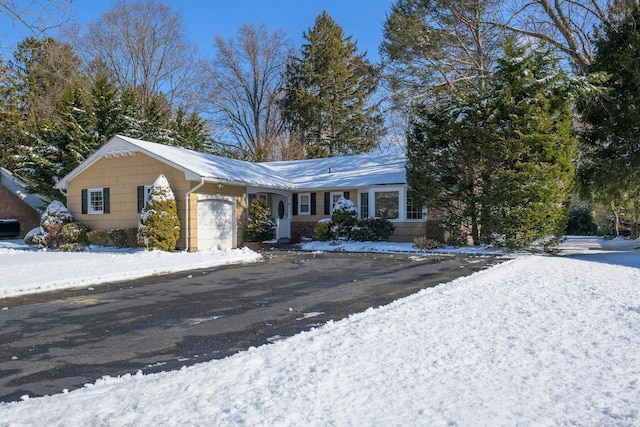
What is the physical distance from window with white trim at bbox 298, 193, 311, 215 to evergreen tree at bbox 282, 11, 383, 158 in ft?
50.0

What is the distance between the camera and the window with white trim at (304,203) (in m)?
22.3

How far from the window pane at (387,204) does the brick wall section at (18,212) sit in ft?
65.7

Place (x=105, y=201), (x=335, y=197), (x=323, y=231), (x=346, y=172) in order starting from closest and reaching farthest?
(x=105, y=201)
(x=323, y=231)
(x=335, y=197)
(x=346, y=172)

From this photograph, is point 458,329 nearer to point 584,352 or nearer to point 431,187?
point 584,352

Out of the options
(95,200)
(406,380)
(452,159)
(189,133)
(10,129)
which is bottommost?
(406,380)

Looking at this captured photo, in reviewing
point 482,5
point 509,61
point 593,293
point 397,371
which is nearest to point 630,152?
point 509,61

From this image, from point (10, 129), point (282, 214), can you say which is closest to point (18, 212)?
point (10, 129)

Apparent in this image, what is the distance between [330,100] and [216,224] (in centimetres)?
2140

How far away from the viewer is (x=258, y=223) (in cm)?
1967

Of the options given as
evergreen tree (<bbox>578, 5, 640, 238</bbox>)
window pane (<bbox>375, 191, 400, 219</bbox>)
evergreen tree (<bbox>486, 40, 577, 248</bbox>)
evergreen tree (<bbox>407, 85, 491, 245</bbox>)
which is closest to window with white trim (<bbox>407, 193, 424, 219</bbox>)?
window pane (<bbox>375, 191, 400, 219</bbox>)

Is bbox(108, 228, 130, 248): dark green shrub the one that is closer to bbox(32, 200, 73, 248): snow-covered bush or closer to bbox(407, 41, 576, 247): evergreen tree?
bbox(32, 200, 73, 248): snow-covered bush

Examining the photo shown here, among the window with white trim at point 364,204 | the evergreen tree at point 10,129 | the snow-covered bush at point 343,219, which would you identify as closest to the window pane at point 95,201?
the evergreen tree at point 10,129

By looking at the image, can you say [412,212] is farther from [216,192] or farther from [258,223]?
[216,192]

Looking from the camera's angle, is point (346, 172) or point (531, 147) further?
point (346, 172)
